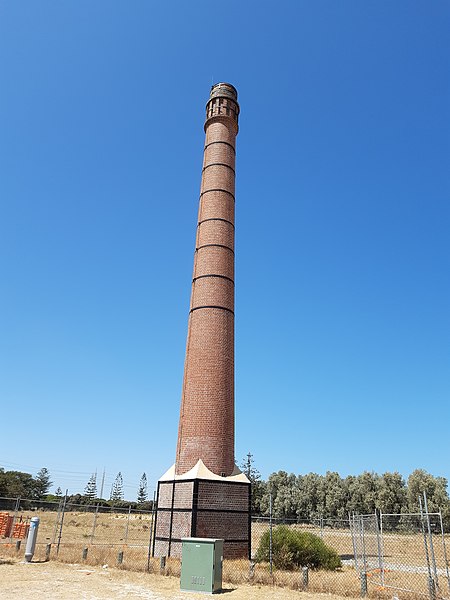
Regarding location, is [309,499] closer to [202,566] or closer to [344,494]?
[344,494]

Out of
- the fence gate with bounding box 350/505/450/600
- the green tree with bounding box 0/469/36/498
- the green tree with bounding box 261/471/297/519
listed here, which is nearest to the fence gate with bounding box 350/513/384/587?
the fence gate with bounding box 350/505/450/600

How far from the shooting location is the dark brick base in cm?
1534

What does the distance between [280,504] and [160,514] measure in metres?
48.0

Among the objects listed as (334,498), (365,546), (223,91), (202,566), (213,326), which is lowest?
(202,566)

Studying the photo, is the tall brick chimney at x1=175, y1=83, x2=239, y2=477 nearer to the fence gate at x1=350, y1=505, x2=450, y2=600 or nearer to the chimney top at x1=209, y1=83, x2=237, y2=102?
the chimney top at x1=209, y1=83, x2=237, y2=102

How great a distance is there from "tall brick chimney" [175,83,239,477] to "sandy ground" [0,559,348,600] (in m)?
4.90

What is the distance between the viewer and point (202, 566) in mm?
10875

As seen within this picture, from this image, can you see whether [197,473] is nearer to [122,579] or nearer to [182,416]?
[182,416]

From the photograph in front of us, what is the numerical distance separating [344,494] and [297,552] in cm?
4812

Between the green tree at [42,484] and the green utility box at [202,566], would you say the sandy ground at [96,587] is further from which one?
the green tree at [42,484]

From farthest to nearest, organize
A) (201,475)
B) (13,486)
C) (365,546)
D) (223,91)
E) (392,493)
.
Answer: (13,486)
(392,493)
(223,91)
(201,475)
(365,546)

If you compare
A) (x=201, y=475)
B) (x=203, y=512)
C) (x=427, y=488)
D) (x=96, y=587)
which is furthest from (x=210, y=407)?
(x=427, y=488)

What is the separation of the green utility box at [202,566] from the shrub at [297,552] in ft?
12.3

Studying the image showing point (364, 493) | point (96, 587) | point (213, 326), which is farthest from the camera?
point (364, 493)
